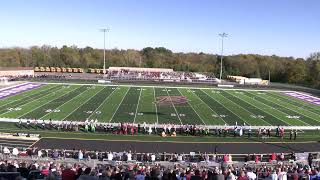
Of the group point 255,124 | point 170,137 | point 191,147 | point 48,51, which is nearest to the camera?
point 191,147

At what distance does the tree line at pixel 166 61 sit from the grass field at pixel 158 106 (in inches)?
1761

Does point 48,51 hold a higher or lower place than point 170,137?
higher

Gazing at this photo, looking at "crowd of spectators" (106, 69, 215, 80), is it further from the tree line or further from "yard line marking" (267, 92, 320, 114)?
"yard line marking" (267, 92, 320, 114)

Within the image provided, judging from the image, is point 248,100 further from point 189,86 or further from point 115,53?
point 115,53

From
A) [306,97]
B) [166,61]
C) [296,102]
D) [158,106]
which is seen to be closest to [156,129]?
[158,106]

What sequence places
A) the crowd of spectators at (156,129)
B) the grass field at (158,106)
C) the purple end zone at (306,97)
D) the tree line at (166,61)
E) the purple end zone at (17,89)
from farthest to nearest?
the tree line at (166,61) < the purple end zone at (306,97) < the purple end zone at (17,89) < the grass field at (158,106) < the crowd of spectators at (156,129)

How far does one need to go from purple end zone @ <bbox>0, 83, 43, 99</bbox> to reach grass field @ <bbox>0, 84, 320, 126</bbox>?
147 centimetres

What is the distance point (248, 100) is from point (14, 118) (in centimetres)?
2859

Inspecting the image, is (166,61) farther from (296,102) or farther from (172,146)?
(172,146)

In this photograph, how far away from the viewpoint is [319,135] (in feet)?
114

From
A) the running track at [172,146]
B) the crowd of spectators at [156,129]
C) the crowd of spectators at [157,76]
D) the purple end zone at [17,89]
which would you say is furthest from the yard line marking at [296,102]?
the purple end zone at [17,89]

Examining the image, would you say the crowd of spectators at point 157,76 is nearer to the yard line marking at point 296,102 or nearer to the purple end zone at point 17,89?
the purple end zone at point 17,89

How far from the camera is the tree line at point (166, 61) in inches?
4178

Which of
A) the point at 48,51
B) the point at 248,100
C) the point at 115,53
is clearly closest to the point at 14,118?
the point at 248,100
